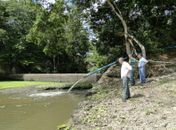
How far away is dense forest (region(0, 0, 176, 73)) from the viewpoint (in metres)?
21.8

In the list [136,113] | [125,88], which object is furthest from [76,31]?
[136,113]

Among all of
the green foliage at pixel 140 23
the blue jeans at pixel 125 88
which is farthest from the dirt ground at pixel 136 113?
the green foliage at pixel 140 23

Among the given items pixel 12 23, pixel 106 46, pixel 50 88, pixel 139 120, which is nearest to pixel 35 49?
pixel 12 23

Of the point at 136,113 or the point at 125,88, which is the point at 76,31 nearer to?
the point at 125,88

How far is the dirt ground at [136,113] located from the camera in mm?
7747

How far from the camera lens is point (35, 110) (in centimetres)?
1375

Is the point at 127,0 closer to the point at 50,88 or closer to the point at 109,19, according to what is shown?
the point at 109,19

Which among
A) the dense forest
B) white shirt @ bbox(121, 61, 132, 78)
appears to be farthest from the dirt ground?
the dense forest

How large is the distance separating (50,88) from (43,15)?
4.67 metres

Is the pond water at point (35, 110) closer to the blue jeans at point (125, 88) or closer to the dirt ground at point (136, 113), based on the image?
the dirt ground at point (136, 113)

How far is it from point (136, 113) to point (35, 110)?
→ 617 cm

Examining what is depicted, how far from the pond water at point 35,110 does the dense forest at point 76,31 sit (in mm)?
A: 5278

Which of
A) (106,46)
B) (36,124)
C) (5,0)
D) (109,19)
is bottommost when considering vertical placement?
(36,124)

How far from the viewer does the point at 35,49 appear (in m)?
35.3
